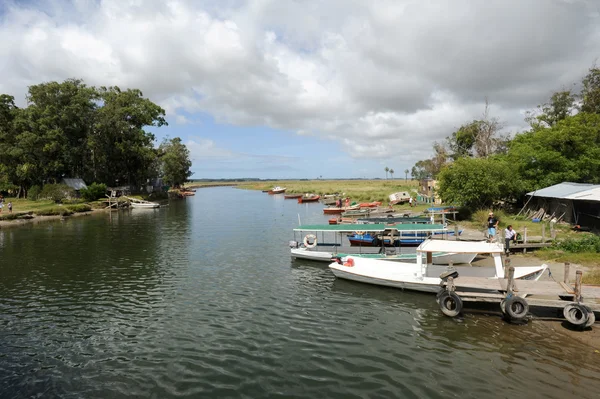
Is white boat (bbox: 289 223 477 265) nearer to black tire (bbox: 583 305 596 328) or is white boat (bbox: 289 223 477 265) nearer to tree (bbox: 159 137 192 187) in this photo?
black tire (bbox: 583 305 596 328)

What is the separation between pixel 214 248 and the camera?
33.2 meters

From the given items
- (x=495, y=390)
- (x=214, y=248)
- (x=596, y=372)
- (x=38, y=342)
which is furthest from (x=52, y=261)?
(x=596, y=372)

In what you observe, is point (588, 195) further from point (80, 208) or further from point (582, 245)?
point (80, 208)

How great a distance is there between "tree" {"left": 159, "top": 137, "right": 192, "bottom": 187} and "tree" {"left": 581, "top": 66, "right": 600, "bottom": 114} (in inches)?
3929

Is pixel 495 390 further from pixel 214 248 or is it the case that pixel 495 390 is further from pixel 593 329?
pixel 214 248

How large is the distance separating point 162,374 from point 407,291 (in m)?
13.5

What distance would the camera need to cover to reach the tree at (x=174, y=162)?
111 metres

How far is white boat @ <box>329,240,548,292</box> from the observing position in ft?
60.4

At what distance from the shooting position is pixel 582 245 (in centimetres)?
2392

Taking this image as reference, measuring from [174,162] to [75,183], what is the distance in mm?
39751

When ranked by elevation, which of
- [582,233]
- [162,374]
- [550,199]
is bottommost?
[162,374]

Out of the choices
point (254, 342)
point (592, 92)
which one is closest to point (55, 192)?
point (254, 342)

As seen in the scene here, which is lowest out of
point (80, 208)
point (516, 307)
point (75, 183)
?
point (516, 307)

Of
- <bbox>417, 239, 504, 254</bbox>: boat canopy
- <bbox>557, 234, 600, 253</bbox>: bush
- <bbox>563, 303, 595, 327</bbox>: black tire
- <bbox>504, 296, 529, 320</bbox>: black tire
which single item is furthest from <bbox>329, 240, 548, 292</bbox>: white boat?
<bbox>557, 234, 600, 253</bbox>: bush
